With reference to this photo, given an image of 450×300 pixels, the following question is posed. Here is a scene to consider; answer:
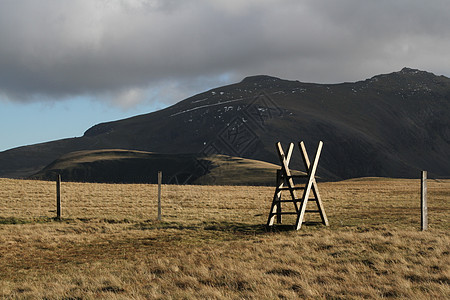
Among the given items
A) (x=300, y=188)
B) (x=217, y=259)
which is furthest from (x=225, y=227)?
(x=217, y=259)

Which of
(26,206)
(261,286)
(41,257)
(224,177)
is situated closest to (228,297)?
(261,286)

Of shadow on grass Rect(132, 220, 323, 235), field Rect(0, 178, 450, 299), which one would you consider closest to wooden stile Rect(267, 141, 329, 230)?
shadow on grass Rect(132, 220, 323, 235)

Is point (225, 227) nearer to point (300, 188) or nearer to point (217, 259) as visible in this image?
point (300, 188)

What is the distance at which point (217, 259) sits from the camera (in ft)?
38.6

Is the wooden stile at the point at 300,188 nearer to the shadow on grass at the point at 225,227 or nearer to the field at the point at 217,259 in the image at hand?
the shadow on grass at the point at 225,227

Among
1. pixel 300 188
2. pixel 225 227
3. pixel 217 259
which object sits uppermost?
pixel 300 188

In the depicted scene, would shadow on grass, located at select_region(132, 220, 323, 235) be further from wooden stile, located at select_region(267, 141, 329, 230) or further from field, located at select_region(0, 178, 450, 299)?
wooden stile, located at select_region(267, 141, 329, 230)

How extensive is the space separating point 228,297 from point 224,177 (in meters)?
138

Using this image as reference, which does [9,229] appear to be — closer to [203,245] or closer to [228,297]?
[203,245]

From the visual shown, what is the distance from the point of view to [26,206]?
2717cm

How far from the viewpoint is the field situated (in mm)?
8930

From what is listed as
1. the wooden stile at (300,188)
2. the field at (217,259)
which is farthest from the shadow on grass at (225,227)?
the wooden stile at (300,188)

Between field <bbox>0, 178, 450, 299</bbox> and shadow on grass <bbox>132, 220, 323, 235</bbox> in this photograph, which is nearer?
field <bbox>0, 178, 450, 299</bbox>

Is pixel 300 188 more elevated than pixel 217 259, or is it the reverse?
pixel 300 188
